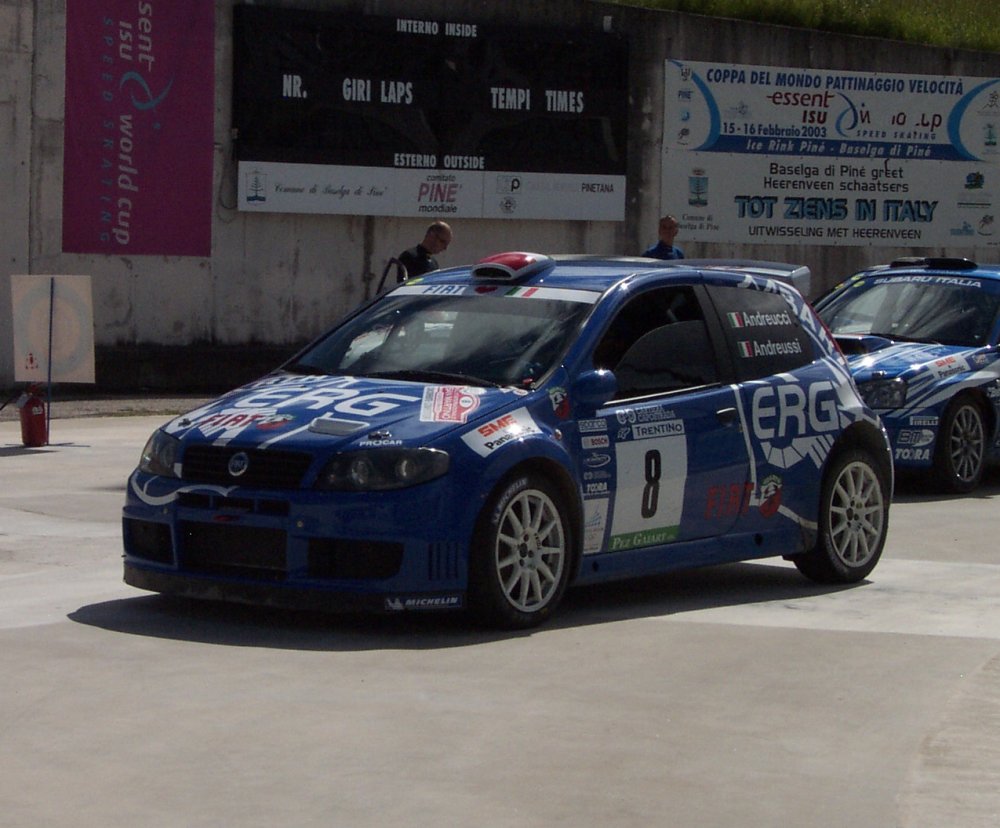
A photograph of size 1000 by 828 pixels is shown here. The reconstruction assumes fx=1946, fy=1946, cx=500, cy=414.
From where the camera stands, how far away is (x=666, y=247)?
15.6 metres

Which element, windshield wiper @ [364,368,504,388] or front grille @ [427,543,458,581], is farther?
windshield wiper @ [364,368,504,388]

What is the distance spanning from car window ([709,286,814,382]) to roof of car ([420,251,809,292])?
0.12m

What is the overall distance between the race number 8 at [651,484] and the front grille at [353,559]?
4.64 ft

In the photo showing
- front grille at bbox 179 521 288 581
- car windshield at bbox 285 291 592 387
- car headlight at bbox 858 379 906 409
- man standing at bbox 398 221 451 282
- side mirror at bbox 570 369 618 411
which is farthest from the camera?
man standing at bbox 398 221 451 282

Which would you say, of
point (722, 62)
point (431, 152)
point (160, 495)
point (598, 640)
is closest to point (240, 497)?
point (160, 495)

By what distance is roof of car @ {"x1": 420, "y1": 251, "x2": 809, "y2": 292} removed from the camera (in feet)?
29.2

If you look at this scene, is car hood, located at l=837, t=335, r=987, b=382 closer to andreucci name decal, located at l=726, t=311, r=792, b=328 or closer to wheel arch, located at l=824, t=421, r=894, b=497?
wheel arch, located at l=824, t=421, r=894, b=497

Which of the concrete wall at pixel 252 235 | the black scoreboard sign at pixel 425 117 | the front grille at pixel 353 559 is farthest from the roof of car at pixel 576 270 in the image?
the black scoreboard sign at pixel 425 117

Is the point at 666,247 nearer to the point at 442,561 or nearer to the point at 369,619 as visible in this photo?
the point at 369,619

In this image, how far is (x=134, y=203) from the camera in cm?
2017

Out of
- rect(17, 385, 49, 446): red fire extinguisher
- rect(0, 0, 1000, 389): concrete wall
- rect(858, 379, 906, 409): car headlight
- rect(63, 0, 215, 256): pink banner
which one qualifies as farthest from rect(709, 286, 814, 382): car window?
rect(63, 0, 215, 256): pink banner

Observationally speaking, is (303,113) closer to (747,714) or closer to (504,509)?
(504,509)

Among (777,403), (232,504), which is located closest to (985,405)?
(777,403)

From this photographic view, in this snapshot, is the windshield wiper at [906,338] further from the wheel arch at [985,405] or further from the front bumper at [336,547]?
the front bumper at [336,547]
